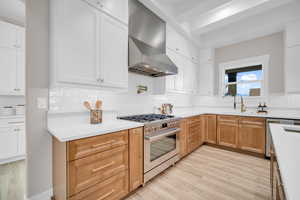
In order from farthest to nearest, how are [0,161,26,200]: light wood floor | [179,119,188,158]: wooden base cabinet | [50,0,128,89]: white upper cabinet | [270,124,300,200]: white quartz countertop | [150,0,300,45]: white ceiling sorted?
[179,119,188,158]: wooden base cabinet < [150,0,300,45]: white ceiling < [0,161,26,200]: light wood floor < [50,0,128,89]: white upper cabinet < [270,124,300,200]: white quartz countertop

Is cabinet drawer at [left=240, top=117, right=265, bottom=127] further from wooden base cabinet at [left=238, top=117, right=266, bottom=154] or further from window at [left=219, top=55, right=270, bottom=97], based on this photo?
window at [left=219, top=55, right=270, bottom=97]

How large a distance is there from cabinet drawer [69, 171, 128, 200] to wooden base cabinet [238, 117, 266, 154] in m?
2.77

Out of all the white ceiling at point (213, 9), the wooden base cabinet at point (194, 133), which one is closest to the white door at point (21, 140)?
the wooden base cabinet at point (194, 133)

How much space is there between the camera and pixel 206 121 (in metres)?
3.39

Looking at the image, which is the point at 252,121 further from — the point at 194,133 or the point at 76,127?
the point at 76,127

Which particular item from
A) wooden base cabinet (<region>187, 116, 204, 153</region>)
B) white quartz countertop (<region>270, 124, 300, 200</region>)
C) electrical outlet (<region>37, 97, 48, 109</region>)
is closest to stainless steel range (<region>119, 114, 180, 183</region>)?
wooden base cabinet (<region>187, 116, 204, 153</region>)

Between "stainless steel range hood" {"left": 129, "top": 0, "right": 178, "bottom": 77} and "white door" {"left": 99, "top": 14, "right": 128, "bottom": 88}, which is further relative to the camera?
"stainless steel range hood" {"left": 129, "top": 0, "right": 178, "bottom": 77}

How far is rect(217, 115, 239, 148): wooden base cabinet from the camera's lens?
2.97 m

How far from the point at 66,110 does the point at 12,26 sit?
2470 millimetres

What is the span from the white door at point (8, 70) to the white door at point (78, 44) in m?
2.15

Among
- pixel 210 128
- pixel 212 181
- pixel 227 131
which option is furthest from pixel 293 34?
pixel 212 181

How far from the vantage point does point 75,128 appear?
137 centimetres

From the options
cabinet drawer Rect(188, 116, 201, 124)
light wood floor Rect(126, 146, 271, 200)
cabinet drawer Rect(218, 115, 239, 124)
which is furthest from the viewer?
cabinet drawer Rect(218, 115, 239, 124)

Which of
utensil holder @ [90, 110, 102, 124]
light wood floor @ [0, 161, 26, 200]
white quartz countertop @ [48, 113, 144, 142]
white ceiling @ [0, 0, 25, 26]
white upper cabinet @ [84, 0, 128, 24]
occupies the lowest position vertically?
light wood floor @ [0, 161, 26, 200]
